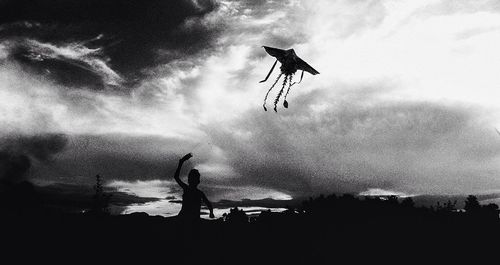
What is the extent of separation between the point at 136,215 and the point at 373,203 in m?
27.8

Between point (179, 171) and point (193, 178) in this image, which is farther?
point (179, 171)

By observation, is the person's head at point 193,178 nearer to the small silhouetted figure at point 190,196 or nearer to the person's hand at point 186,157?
the small silhouetted figure at point 190,196

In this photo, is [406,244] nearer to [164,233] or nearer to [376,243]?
[376,243]

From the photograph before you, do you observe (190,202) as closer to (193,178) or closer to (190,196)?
(190,196)

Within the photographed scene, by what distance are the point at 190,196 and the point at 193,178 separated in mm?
459

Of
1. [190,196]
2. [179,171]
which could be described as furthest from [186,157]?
[190,196]

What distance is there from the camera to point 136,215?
10.8m

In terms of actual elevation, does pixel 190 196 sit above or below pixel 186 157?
below

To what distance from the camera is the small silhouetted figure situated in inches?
342

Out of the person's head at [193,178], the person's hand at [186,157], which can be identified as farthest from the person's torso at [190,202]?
the person's hand at [186,157]

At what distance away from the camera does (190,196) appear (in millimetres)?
8719

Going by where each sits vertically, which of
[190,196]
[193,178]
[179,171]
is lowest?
[190,196]

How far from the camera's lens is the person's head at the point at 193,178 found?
8656mm

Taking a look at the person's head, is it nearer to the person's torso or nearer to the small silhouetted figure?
the small silhouetted figure
